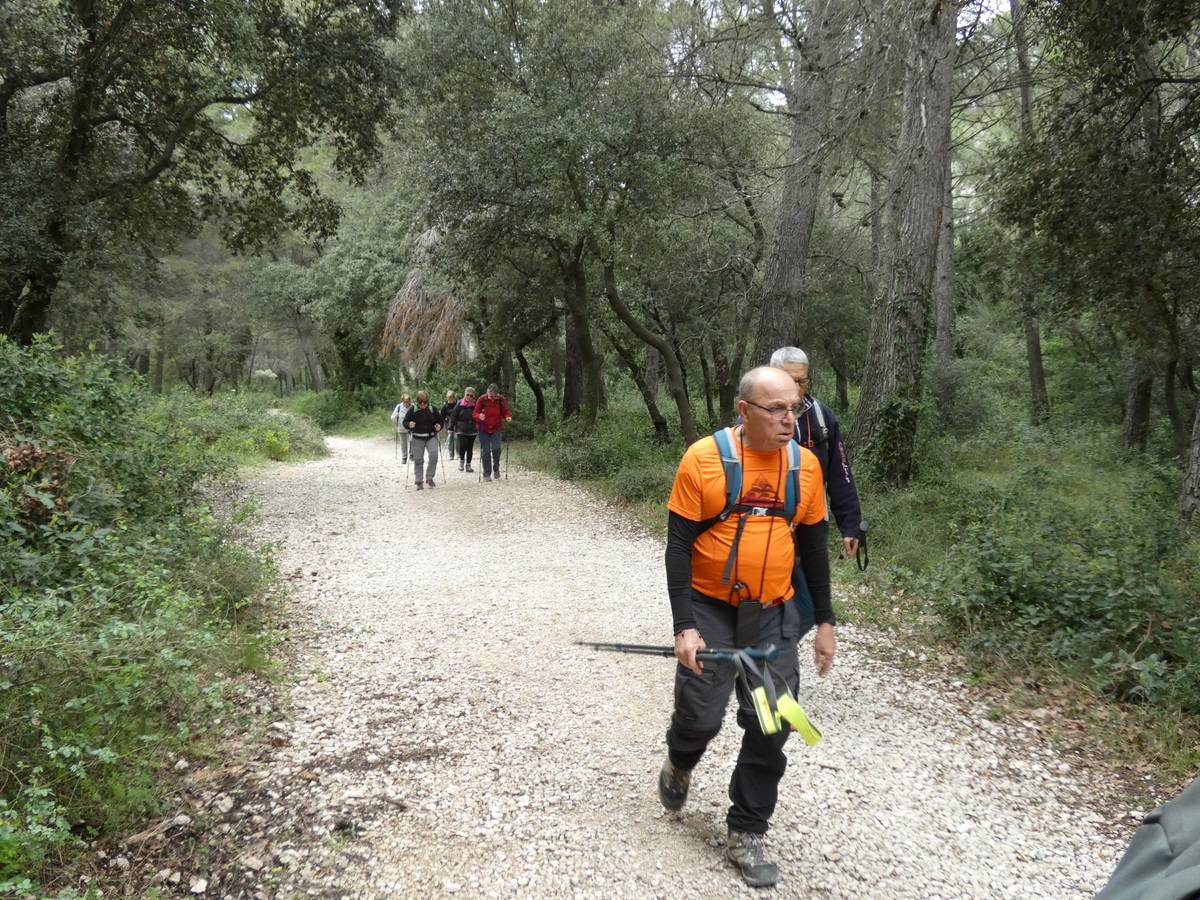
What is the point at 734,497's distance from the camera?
2.89 metres

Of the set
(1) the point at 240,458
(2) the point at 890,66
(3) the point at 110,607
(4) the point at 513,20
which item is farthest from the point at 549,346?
(3) the point at 110,607

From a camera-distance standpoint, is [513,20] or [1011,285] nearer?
[513,20]

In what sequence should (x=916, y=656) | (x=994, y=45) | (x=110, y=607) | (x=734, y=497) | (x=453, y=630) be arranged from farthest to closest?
(x=994, y=45) < (x=453, y=630) < (x=916, y=656) < (x=110, y=607) < (x=734, y=497)

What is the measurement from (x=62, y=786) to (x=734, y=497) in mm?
3015

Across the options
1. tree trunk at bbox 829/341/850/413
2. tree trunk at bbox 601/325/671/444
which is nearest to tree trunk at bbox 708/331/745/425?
tree trunk at bbox 601/325/671/444

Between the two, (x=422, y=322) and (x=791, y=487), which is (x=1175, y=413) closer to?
(x=791, y=487)

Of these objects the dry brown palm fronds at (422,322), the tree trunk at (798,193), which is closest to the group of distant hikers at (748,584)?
the tree trunk at (798,193)

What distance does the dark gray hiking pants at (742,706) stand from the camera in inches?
118

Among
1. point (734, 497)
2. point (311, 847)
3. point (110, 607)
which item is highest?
point (734, 497)

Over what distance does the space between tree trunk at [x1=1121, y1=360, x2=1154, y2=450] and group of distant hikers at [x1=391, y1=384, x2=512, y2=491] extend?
1345 cm

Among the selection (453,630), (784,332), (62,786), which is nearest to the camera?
(62,786)

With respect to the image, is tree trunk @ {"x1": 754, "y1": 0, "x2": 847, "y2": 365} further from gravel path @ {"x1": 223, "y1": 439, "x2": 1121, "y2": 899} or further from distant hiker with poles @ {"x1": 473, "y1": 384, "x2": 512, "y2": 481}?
gravel path @ {"x1": 223, "y1": 439, "x2": 1121, "y2": 899}

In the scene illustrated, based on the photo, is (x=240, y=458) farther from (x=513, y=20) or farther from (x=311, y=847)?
(x=311, y=847)

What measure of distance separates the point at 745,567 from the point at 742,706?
24.3 inches
